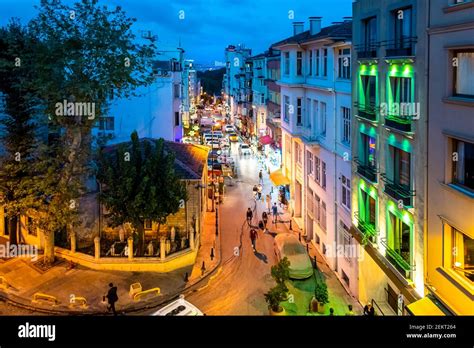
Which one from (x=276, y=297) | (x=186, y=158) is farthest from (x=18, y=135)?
(x=276, y=297)

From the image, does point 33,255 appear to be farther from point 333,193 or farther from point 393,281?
point 393,281

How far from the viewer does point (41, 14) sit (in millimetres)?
21312

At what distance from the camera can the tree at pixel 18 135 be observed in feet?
71.8

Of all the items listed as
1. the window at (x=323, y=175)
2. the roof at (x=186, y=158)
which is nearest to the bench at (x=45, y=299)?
the roof at (x=186, y=158)

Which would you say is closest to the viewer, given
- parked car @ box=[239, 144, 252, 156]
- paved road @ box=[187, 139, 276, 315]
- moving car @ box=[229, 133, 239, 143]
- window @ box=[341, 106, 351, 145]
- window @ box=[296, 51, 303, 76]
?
paved road @ box=[187, 139, 276, 315]

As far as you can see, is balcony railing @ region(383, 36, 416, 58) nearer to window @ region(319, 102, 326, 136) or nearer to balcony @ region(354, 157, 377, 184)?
balcony @ region(354, 157, 377, 184)

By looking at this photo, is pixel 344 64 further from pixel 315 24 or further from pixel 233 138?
pixel 233 138

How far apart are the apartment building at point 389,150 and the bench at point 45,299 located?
38.6 ft

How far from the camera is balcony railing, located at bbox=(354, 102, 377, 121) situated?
17775 mm

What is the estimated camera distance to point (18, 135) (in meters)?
22.5

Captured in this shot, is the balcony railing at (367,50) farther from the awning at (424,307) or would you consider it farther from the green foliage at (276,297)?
the green foliage at (276,297)

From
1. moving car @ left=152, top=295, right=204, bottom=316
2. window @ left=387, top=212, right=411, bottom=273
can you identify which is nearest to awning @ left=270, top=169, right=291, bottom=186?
window @ left=387, top=212, right=411, bottom=273

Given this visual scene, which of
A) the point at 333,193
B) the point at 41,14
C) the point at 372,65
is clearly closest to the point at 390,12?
the point at 372,65
